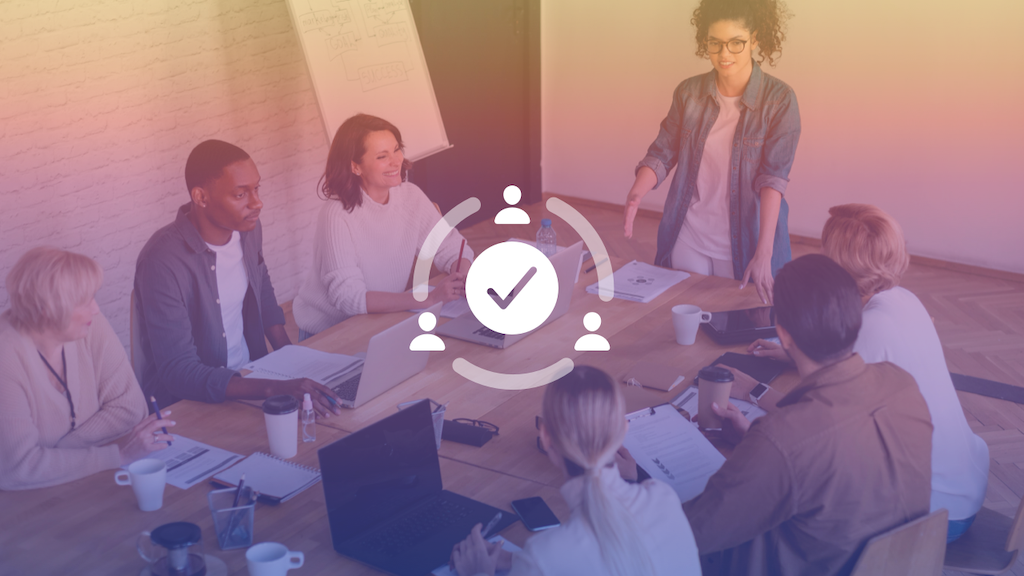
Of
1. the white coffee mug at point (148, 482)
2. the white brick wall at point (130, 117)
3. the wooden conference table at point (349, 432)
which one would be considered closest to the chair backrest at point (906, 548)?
the wooden conference table at point (349, 432)

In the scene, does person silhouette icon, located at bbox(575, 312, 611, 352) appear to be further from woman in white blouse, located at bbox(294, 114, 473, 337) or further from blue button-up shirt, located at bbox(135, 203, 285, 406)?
blue button-up shirt, located at bbox(135, 203, 285, 406)

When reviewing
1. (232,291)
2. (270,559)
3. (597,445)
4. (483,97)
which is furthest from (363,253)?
(483,97)

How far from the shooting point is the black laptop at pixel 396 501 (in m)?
1.52

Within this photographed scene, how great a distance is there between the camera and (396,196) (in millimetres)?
3039

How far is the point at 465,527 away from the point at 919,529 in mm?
814

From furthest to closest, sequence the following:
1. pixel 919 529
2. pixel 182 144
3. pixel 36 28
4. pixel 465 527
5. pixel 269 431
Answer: pixel 182 144 → pixel 36 28 → pixel 269 431 → pixel 465 527 → pixel 919 529

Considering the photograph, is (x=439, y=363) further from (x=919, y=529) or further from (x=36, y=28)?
(x=36, y=28)

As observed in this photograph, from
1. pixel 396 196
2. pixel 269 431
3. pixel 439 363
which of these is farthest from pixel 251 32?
pixel 269 431

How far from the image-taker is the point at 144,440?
1.82m

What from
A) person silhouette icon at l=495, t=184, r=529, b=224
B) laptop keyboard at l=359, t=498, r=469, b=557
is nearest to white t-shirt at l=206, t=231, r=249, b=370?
laptop keyboard at l=359, t=498, r=469, b=557

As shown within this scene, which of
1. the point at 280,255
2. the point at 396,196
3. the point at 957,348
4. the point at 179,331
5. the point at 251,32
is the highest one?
Result: the point at 251,32

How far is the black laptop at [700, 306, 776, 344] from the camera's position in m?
2.45

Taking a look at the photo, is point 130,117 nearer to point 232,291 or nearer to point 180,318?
point 232,291

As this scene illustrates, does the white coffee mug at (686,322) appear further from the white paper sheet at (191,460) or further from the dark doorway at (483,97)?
the dark doorway at (483,97)
